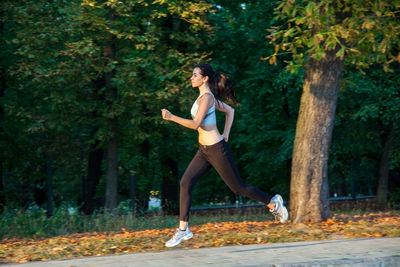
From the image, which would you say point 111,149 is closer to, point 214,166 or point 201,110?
point 214,166

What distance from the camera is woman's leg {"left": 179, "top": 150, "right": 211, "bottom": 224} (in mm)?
7016

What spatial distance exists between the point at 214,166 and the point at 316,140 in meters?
2.96

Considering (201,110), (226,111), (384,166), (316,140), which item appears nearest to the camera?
(201,110)

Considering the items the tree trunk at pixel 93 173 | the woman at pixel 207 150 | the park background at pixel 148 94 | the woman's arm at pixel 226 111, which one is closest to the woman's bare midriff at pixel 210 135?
the woman at pixel 207 150

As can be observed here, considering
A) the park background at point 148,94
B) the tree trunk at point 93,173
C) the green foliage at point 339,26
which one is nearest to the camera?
the green foliage at point 339,26

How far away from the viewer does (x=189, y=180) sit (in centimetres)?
700

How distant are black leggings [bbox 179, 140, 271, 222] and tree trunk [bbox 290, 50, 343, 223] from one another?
8.24 ft

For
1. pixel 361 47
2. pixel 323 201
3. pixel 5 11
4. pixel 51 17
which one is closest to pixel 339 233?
pixel 323 201

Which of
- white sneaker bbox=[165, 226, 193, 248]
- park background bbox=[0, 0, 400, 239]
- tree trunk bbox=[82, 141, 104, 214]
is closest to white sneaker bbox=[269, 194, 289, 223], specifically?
white sneaker bbox=[165, 226, 193, 248]

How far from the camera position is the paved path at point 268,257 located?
607cm

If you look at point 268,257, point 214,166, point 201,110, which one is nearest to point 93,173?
point 214,166

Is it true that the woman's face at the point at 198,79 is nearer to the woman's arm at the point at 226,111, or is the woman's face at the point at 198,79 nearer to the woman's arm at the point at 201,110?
the woman's arm at the point at 201,110

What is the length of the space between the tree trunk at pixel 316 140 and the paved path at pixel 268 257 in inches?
85.4

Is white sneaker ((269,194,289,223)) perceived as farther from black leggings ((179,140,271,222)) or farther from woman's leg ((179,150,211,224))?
Answer: woman's leg ((179,150,211,224))
